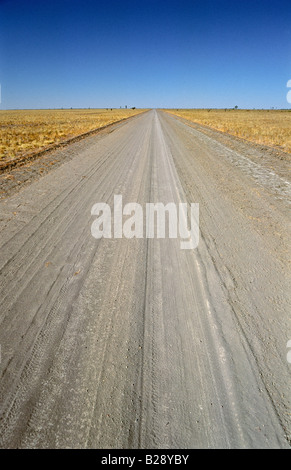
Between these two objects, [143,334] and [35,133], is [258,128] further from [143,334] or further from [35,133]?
[143,334]

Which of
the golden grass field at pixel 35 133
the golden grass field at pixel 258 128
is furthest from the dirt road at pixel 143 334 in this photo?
the golden grass field at pixel 258 128

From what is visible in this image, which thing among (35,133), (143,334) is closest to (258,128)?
(35,133)

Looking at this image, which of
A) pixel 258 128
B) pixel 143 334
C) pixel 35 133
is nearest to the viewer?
pixel 143 334

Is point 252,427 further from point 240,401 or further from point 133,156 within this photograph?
point 133,156

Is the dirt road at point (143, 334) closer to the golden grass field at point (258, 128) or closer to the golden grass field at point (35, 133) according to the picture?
the golden grass field at point (35, 133)

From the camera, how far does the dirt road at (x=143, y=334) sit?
1.70 m

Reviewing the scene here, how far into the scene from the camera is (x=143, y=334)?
239 cm

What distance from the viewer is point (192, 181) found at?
6977mm

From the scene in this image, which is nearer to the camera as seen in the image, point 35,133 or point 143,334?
point 143,334

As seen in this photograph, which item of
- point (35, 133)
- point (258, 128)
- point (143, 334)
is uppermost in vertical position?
point (258, 128)

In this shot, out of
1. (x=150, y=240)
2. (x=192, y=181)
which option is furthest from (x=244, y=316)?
(x=192, y=181)

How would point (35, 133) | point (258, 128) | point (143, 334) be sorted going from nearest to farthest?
1. point (143, 334)
2. point (35, 133)
3. point (258, 128)
